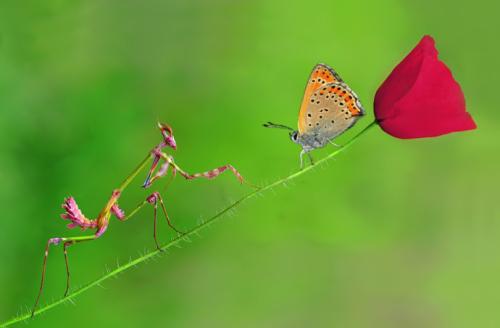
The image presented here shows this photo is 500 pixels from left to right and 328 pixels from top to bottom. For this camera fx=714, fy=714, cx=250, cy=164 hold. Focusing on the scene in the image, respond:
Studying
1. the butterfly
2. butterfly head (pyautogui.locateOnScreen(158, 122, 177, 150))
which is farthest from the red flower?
butterfly head (pyautogui.locateOnScreen(158, 122, 177, 150))

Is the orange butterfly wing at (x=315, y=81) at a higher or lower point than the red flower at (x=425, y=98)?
lower

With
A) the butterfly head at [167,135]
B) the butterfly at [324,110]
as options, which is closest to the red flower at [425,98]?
the butterfly at [324,110]

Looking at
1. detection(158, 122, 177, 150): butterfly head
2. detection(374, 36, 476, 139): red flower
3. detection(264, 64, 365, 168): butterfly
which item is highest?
detection(374, 36, 476, 139): red flower

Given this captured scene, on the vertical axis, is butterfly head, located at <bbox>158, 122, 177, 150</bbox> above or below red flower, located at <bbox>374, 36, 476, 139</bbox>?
below

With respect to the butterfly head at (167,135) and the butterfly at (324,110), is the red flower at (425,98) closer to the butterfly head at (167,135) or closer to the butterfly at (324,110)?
the butterfly at (324,110)

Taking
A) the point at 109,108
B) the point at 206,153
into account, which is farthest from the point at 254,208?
the point at 109,108

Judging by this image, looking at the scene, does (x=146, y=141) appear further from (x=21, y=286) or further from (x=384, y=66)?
(x=384, y=66)

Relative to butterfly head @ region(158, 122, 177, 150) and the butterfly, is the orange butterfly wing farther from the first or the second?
butterfly head @ region(158, 122, 177, 150)

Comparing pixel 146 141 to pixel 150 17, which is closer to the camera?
pixel 146 141
